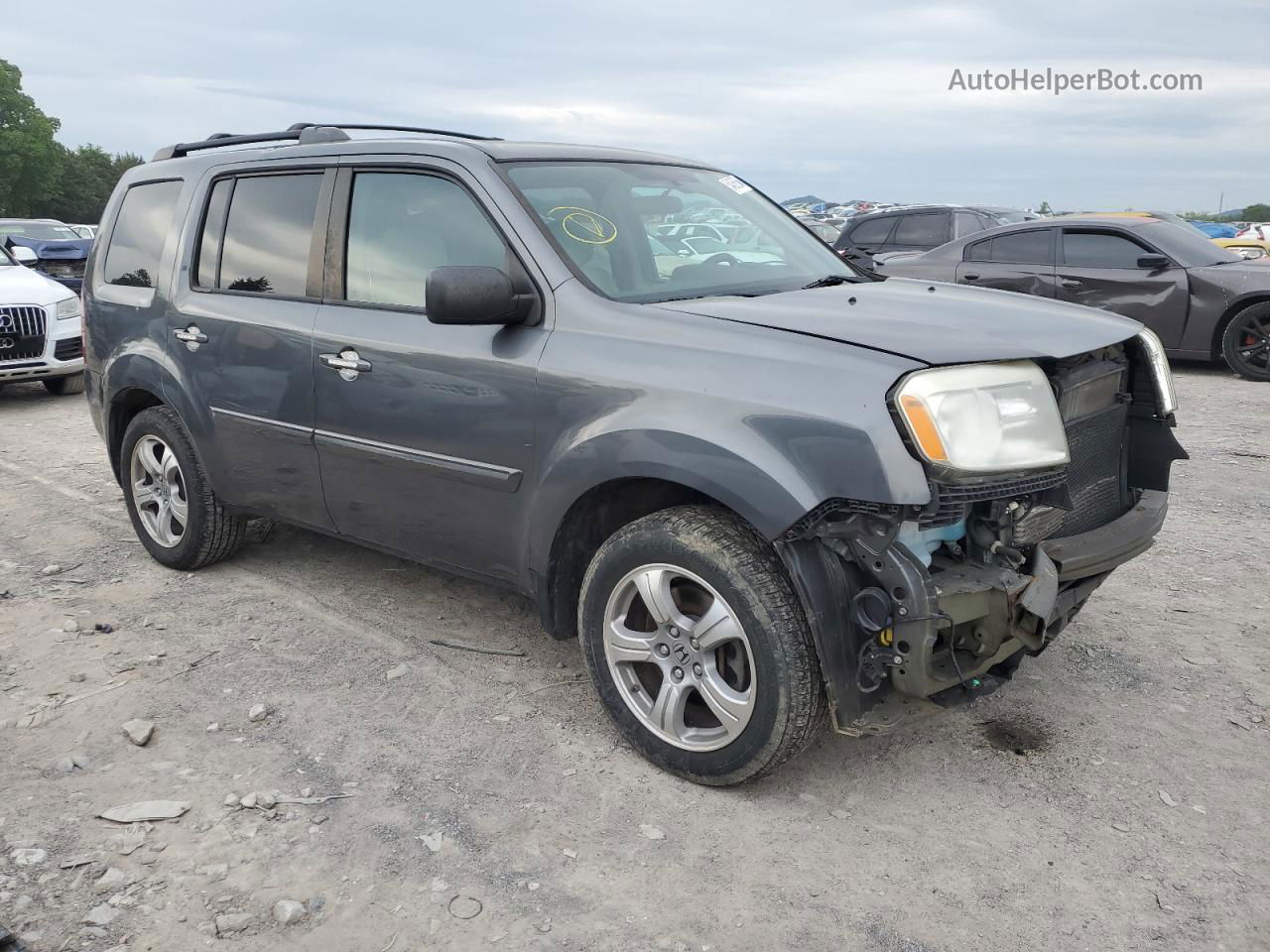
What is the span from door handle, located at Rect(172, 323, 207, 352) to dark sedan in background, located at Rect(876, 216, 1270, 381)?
7144 mm

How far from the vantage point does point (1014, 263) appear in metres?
11.0

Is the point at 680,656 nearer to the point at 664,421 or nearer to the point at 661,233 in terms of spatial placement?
the point at 664,421

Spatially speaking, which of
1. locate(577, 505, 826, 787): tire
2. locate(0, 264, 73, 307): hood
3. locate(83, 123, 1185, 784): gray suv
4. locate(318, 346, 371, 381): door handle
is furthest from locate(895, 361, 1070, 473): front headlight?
locate(0, 264, 73, 307): hood

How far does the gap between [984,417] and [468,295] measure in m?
1.48

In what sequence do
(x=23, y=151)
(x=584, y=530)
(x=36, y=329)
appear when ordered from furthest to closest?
(x=23, y=151) < (x=36, y=329) < (x=584, y=530)

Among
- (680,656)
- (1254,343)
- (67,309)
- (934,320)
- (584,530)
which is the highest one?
(934,320)

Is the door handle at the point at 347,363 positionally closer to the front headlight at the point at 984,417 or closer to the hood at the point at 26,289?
the front headlight at the point at 984,417

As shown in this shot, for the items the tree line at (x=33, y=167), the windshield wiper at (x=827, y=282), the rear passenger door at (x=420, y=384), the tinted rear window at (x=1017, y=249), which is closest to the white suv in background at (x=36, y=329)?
the rear passenger door at (x=420, y=384)

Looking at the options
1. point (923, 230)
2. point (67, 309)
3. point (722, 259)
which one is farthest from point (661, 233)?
point (923, 230)

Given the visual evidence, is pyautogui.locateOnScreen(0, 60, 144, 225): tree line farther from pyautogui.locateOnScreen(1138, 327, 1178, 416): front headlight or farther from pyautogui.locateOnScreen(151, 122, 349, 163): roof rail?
pyautogui.locateOnScreen(1138, 327, 1178, 416): front headlight

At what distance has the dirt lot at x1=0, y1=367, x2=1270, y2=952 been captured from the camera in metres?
2.58

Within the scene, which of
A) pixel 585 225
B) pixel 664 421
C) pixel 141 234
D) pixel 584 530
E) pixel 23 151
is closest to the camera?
pixel 664 421

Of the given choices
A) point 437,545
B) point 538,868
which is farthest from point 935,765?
point 437,545

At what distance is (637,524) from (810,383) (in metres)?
0.69
